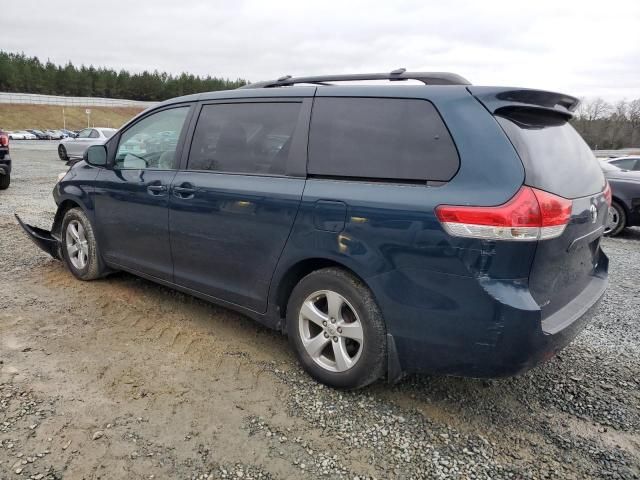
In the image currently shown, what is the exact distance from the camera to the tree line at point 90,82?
82.9 m

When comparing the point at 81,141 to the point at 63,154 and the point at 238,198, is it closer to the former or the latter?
the point at 63,154

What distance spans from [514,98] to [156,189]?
259 cm

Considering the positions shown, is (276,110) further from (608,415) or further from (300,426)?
(608,415)

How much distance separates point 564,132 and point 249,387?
238 centimetres

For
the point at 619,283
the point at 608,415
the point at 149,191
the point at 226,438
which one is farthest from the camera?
the point at 619,283

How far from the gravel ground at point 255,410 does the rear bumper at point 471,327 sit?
40 cm

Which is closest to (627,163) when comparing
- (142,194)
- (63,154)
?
(142,194)

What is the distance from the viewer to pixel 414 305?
2.50m

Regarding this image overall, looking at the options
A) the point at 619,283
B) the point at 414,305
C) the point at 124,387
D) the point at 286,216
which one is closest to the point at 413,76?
the point at 286,216

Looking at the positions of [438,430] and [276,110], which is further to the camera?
[276,110]

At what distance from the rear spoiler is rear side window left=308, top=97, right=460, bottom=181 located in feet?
0.79

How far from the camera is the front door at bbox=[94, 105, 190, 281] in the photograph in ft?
12.4

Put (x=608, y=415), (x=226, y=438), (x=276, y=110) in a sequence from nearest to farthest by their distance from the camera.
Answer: (x=226, y=438) < (x=608, y=415) < (x=276, y=110)

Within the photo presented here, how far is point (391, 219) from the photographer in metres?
2.52
